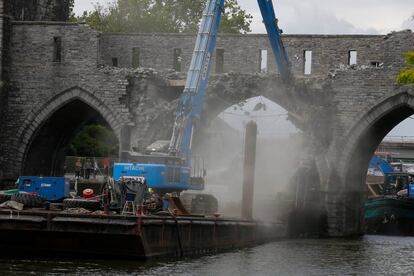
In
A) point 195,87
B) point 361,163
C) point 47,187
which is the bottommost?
point 47,187

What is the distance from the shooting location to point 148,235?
84.1ft

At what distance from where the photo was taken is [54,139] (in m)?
45.3

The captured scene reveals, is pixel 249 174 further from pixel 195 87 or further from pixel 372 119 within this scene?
pixel 372 119

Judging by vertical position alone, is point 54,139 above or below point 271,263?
above

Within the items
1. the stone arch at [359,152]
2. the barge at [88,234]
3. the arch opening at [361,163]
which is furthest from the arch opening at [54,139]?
the barge at [88,234]

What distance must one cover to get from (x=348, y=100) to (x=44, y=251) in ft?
57.4

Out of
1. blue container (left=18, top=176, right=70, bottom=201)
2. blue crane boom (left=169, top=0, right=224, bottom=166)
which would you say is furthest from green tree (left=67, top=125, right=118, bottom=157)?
blue container (left=18, top=176, right=70, bottom=201)

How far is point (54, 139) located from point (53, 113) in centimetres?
276

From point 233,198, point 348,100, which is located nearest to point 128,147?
point 233,198

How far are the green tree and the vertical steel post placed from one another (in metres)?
22.5

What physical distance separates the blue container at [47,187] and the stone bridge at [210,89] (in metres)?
7.50

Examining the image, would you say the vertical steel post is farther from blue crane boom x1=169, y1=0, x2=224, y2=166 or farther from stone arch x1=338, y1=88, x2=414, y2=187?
stone arch x1=338, y1=88, x2=414, y2=187

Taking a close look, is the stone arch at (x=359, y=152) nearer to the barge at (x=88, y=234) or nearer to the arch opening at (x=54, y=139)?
the arch opening at (x=54, y=139)

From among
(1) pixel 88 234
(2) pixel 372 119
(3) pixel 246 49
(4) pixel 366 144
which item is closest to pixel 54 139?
(3) pixel 246 49
